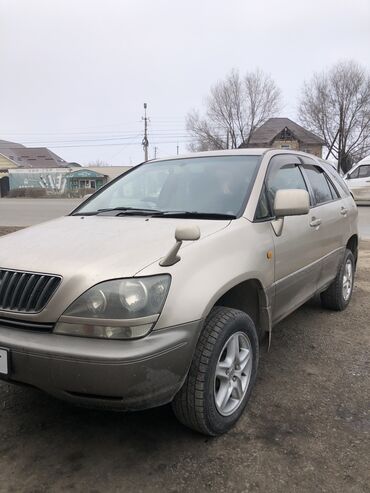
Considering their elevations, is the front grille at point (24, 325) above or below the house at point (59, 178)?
below

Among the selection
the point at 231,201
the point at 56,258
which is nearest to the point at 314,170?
the point at 231,201

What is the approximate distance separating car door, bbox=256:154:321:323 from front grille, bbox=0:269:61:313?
1502mm

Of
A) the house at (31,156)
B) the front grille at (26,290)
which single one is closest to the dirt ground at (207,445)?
the front grille at (26,290)

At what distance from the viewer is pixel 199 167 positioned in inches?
146

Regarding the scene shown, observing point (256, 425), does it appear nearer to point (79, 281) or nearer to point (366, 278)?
point (79, 281)

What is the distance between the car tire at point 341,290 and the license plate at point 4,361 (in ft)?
11.2

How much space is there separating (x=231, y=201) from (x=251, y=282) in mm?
606

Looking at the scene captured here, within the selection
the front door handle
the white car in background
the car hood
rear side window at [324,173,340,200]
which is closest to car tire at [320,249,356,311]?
rear side window at [324,173,340,200]

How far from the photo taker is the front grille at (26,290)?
2258 mm

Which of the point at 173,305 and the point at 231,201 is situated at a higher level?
the point at 231,201

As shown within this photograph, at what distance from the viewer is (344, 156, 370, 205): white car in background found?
2114 cm

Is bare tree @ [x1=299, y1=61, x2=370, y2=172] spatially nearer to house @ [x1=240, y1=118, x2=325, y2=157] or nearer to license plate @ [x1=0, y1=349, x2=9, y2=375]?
house @ [x1=240, y1=118, x2=325, y2=157]

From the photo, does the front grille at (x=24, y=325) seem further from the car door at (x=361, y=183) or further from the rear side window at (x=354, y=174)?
the rear side window at (x=354, y=174)

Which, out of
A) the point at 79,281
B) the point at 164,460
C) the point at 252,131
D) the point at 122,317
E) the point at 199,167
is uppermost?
A: the point at 252,131
